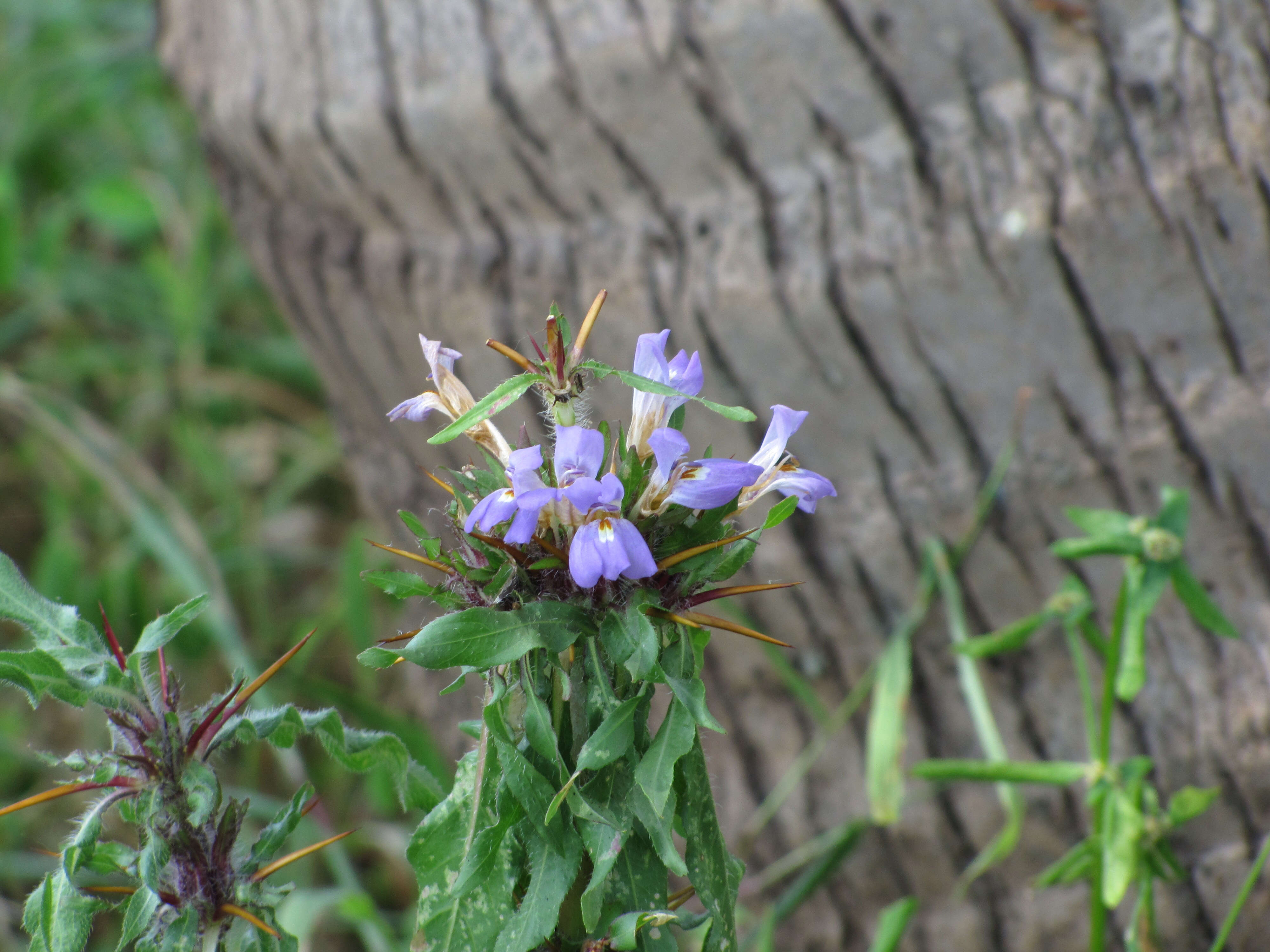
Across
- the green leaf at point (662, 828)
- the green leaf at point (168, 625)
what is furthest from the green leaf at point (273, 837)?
the green leaf at point (662, 828)

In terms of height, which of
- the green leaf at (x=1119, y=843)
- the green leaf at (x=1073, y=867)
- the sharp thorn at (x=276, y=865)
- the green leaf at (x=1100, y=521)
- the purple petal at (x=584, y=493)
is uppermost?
the purple petal at (x=584, y=493)

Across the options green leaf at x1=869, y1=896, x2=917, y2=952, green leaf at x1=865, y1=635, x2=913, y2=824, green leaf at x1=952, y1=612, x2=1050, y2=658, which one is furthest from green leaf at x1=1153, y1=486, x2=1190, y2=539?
green leaf at x1=869, y1=896, x2=917, y2=952

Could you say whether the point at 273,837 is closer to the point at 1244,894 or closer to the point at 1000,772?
the point at 1000,772

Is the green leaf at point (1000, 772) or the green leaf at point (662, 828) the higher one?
the green leaf at point (662, 828)

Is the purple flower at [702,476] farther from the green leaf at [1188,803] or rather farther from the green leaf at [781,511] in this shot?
the green leaf at [1188,803]

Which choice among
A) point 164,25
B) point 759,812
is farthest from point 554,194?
point 164,25

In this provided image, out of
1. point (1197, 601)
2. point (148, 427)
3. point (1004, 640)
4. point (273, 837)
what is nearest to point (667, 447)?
point (273, 837)

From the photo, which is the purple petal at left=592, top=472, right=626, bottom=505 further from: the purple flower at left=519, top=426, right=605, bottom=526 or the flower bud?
the flower bud

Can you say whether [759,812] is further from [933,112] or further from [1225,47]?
[1225,47]
